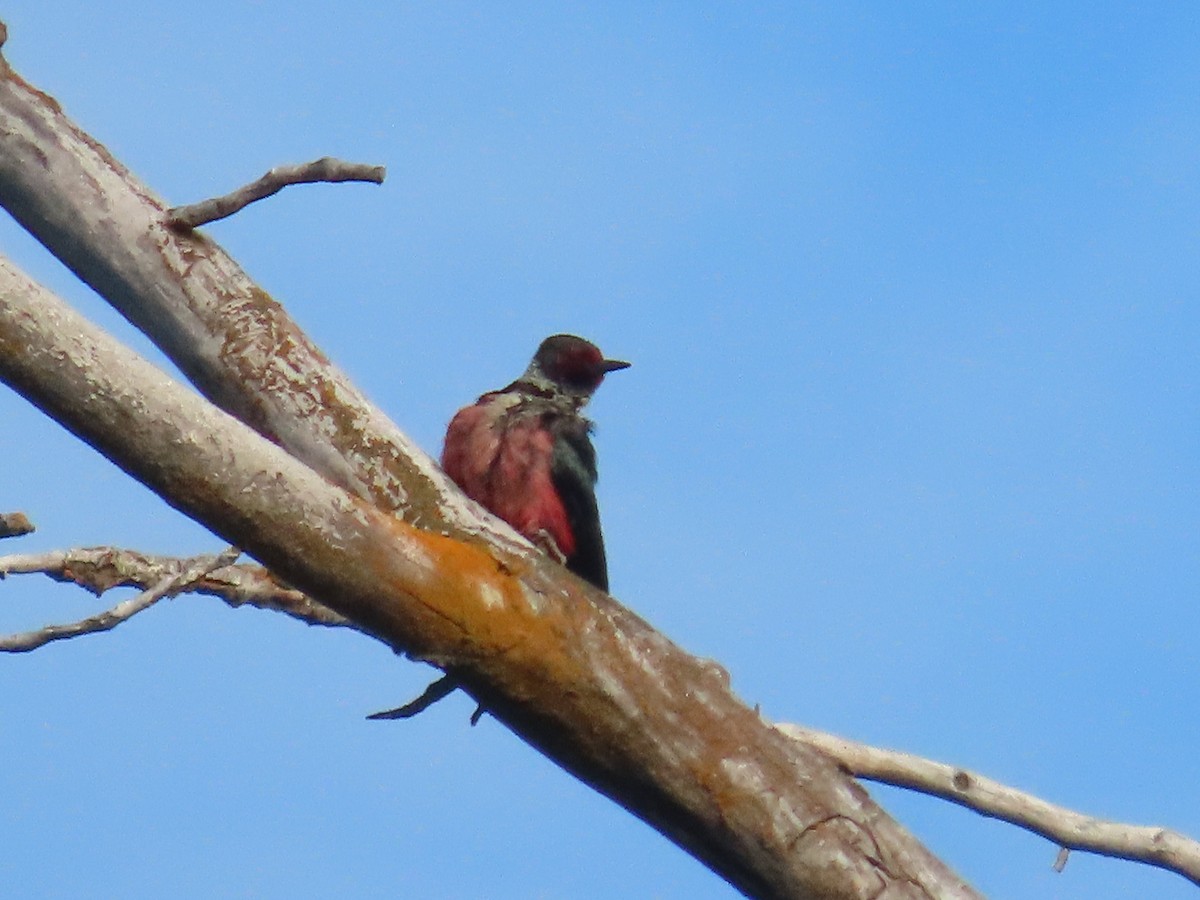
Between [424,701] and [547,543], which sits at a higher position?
[547,543]

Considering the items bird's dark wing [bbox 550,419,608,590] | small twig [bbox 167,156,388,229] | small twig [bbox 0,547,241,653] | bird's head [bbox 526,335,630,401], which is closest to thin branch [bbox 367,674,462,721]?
small twig [bbox 0,547,241,653]

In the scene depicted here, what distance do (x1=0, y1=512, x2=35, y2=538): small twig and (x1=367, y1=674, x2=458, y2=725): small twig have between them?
1.07 metres

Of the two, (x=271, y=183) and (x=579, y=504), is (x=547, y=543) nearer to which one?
(x=579, y=504)

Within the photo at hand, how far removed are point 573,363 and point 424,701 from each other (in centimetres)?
314

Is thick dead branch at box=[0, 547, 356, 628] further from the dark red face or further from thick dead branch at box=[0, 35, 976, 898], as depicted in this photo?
the dark red face

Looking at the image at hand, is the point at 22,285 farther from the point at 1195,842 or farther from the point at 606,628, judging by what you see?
the point at 1195,842

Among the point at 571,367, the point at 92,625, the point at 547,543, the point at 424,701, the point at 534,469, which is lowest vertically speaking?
the point at 92,625

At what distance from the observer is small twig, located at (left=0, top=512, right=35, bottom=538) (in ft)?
12.7

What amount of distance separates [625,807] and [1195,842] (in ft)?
6.37

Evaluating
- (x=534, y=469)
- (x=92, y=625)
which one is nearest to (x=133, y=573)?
(x=92, y=625)

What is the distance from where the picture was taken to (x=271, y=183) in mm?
4613

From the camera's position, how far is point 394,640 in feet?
12.4

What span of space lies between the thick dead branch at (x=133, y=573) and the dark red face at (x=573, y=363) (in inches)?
89.2

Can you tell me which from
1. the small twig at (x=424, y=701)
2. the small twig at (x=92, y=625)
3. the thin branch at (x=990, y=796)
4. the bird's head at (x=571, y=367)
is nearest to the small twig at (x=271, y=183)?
the small twig at (x=92, y=625)
